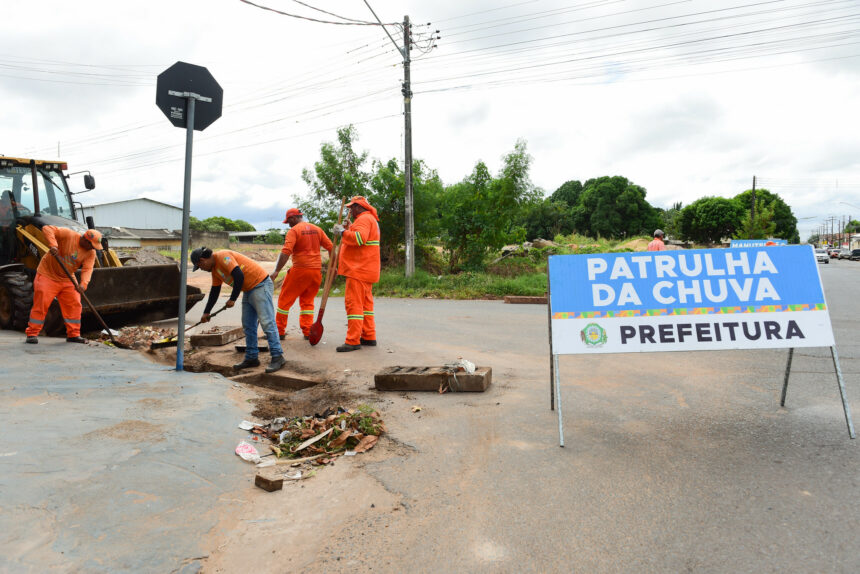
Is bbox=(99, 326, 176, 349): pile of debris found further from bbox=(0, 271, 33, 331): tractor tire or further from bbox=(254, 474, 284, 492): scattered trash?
bbox=(254, 474, 284, 492): scattered trash

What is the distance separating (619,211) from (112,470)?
59.4m

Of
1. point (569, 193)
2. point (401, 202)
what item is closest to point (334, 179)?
point (401, 202)

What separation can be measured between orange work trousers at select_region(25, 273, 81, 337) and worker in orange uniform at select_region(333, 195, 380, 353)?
3.74 m

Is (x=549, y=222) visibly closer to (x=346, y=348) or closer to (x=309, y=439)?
(x=346, y=348)

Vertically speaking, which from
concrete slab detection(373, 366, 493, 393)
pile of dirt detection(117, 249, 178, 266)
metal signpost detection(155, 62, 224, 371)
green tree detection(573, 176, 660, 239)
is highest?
green tree detection(573, 176, 660, 239)

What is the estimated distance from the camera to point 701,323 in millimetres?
4352

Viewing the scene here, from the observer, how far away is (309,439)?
4141 mm

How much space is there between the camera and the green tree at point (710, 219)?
186 feet

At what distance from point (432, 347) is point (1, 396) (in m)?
4.75

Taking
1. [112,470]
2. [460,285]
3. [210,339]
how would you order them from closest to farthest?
[112,470], [210,339], [460,285]

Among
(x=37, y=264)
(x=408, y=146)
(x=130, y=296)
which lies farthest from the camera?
(x=408, y=146)

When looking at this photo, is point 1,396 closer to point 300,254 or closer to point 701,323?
point 300,254

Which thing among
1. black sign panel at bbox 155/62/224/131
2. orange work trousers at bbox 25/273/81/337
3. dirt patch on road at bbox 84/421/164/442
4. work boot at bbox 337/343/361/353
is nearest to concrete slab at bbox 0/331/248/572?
dirt patch on road at bbox 84/421/164/442

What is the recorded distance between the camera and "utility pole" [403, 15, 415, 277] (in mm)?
17619
